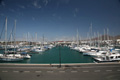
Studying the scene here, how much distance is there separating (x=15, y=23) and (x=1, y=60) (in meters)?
15.2

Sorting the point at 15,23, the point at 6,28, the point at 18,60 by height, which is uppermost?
the point at 15,23

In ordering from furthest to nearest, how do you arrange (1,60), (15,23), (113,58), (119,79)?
(15,23) → (1,60) → (113,58) → (119,79)

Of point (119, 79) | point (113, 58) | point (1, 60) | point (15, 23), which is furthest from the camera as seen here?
point (15, 23)

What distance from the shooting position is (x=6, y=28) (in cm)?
2634

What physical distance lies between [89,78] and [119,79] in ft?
11.0

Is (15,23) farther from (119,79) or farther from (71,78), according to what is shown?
(119,79)

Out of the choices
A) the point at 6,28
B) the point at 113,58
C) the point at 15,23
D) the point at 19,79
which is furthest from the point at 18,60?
the point at 113,58

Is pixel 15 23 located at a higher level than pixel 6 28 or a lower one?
higher

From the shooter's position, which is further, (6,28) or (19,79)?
(6,28)

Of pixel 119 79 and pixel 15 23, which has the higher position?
pixel 15 23

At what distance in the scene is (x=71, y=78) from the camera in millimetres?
9258

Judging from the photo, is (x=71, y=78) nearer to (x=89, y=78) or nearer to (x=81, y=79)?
(x=81, y=79)

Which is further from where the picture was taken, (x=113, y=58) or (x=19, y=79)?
(x=113, y=58)

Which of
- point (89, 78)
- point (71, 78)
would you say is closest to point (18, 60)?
point (71, 78)
